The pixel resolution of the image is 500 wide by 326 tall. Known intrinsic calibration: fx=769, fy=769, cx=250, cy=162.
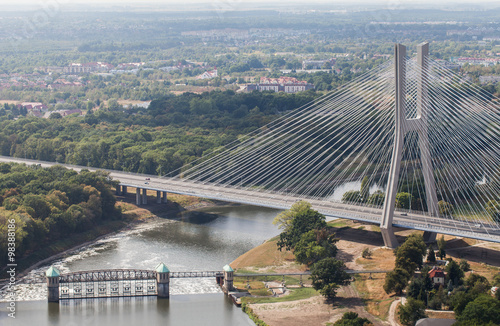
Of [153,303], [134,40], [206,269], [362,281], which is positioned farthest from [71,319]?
[134,40]

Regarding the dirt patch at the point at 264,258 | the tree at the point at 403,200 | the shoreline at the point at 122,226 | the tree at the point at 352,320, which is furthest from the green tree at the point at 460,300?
the shoreline at the point at 122,226

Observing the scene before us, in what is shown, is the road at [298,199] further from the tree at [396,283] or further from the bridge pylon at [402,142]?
the tree at [396,283]

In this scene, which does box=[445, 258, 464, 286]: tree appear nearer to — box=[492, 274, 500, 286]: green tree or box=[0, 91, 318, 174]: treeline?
box=[492, 274, 500, 286]: green tree

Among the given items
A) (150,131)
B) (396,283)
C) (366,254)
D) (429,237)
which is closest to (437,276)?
(396,283)

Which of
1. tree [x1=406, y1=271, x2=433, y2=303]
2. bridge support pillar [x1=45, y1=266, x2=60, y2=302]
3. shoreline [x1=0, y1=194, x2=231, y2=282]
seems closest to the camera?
tree [x1=406, y1=271, x2=433, y2=303]

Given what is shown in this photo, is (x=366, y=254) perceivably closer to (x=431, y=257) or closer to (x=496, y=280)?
(x=431, y=257)

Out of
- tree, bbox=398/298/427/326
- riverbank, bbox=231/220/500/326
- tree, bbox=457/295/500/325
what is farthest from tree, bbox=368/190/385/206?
tree, bbox=457/295/500/325

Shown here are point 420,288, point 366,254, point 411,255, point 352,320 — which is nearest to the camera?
point 352,320
